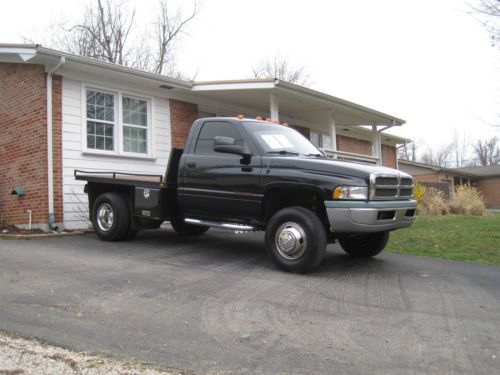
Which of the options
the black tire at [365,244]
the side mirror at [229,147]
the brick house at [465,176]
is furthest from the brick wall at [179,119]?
the brick house at [465,176]

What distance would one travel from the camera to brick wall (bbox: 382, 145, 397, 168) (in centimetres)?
2372

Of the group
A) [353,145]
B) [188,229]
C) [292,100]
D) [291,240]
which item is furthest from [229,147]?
[353,145]

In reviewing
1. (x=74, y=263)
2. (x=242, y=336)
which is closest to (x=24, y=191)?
(x=74, y=263)

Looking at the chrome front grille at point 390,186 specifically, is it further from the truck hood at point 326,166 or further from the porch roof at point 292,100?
the porch roof at point 292,100

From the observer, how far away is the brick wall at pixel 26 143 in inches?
382

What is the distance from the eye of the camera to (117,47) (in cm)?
3069

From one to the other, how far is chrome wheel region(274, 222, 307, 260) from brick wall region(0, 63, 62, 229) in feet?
18.6

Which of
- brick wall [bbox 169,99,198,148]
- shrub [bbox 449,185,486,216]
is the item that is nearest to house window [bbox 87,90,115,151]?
brick wall [bbox 169,99,198,148]

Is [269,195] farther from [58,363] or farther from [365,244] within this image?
[58,363]

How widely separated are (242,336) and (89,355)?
3.80ft

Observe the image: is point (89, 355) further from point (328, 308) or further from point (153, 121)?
point (153, 121)

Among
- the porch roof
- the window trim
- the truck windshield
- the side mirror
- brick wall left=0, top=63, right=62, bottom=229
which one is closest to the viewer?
the side mirror

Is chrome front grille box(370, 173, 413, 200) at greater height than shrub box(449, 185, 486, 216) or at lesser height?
greater

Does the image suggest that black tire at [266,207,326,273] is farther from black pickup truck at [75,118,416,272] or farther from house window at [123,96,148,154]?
house window at [123,96,148,154]
